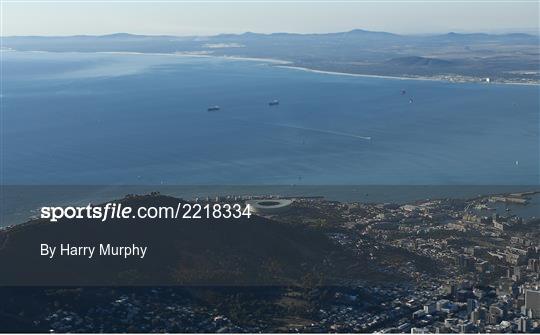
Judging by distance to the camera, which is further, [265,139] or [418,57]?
[418,57]

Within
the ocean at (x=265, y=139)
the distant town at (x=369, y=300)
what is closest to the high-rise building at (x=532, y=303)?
the distant town at (x=369, y=300)

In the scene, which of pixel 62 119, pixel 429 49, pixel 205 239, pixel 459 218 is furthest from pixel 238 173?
pixel 429 49

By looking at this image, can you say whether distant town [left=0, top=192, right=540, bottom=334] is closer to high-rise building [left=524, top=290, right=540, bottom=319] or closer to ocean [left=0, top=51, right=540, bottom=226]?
high-rise building [left=524, top=290, right=540, bottom=319]

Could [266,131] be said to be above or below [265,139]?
above

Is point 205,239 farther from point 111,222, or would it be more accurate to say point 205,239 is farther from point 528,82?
point 528,82

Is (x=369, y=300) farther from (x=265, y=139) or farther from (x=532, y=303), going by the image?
(x=265, y=139)

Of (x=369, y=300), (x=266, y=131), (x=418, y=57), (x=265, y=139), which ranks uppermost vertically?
(x=418, y=57)

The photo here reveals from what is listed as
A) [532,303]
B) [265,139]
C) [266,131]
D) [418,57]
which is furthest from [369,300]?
[418,57]

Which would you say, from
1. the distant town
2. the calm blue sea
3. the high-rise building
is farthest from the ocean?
the high-rise building
